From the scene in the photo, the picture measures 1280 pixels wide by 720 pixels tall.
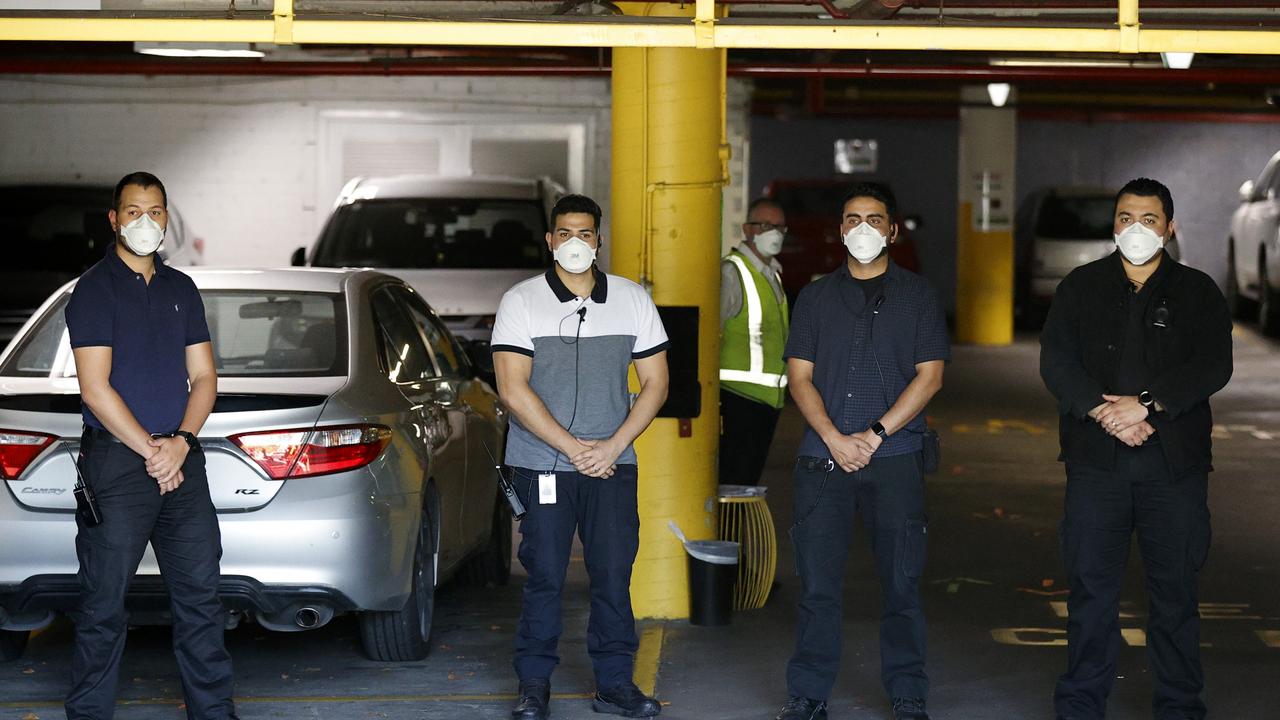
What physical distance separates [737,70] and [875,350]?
18.8 ft

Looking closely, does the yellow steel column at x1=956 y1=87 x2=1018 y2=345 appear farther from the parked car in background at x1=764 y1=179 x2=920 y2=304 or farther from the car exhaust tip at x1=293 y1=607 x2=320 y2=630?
the car exhaust tip at x1=293 y1=607 x2=320 y2=630

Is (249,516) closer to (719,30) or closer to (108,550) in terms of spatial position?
(108,550)

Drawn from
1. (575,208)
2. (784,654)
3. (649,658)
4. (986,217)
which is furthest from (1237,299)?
(575,208)

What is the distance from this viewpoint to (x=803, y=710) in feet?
18.3

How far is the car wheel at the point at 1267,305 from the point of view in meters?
19.1

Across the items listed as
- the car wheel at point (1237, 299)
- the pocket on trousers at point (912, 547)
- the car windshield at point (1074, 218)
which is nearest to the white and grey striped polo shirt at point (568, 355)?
the pocket on trousers at point (912, 547)

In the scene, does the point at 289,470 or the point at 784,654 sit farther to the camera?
the point at 784,654

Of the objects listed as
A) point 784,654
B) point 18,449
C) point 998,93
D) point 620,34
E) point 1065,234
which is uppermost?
point 998,93

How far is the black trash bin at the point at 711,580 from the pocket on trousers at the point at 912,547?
142cm

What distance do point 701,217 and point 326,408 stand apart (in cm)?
183

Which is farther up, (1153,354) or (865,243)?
(865,243)

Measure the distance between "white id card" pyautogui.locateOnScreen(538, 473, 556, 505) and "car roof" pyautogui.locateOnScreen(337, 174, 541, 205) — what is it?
22.7 feet

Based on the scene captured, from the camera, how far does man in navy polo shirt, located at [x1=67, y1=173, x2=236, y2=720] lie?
5.10m

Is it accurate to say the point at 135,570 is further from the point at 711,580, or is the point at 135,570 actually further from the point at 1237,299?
the point at 1237,299
